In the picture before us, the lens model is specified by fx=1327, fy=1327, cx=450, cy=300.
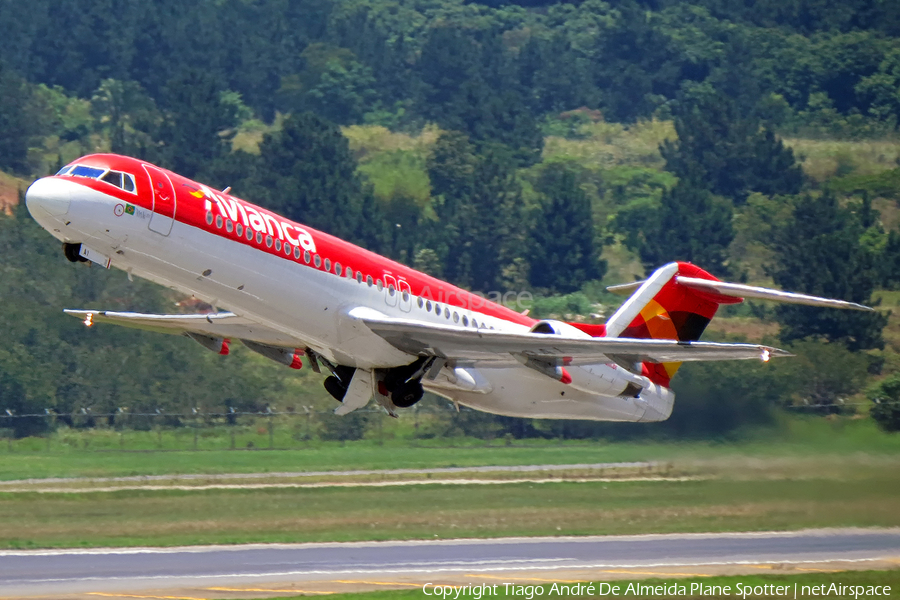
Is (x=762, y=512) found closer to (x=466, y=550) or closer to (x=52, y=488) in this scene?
(x=466, y=550)

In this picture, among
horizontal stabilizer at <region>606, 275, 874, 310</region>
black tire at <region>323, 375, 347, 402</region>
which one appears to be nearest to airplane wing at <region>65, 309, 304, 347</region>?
black tire at <region>323, 375, 347, 402</region>

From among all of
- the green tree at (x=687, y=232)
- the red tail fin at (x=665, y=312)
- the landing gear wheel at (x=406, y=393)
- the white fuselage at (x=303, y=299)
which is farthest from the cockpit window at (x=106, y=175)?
the green tree at (x=687, y=232)

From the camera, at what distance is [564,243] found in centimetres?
7838

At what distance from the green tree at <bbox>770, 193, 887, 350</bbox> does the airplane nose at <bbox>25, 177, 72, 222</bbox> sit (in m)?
45.8

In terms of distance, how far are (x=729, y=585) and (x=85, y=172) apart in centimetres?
1445

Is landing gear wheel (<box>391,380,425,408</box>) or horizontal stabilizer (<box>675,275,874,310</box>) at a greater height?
horizontal stabilizer (<box>675,275,874,310</box>)

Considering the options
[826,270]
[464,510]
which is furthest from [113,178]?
[826,270]

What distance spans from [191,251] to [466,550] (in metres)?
9.95

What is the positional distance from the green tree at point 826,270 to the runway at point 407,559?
104 ft

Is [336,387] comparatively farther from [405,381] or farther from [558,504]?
[558,504]

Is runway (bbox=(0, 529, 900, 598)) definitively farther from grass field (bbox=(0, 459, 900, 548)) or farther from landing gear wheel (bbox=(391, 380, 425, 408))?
landing gear wheel (bbox=(391, 380, 425, 408))

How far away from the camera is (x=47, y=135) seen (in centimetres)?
8850

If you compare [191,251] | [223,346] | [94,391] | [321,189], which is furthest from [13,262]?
[191,251]

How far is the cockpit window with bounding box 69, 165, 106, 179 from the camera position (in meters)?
23.2
